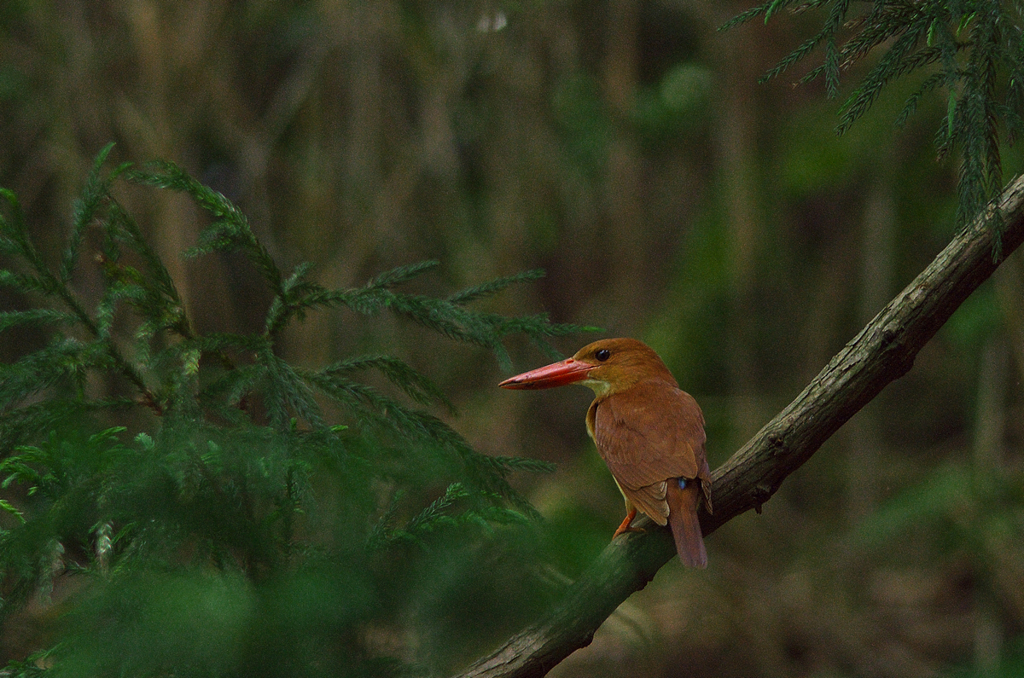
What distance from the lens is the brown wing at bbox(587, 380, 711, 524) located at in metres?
1.96

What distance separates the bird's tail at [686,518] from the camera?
1.82 metres

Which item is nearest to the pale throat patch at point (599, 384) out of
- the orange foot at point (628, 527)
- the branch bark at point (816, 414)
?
the orange foot at point (628, 527)

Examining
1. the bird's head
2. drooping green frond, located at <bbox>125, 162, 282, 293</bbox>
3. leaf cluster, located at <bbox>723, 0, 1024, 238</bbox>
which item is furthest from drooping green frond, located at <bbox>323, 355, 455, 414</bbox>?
the bird's head

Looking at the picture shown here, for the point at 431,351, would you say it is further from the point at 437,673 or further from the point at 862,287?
the point at 437,673

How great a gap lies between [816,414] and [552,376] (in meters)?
0.97

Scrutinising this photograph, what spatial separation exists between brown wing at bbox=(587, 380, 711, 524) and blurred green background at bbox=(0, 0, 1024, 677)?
2.31m

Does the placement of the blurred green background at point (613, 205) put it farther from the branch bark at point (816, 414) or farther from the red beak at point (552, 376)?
the branch bark at point (816, 414)

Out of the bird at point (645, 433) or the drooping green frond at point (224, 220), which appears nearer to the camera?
the drooping green frond at point (224, 220)

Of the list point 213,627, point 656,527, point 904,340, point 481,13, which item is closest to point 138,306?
point 213,627

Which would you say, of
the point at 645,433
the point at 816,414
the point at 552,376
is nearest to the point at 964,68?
the point at 816,414

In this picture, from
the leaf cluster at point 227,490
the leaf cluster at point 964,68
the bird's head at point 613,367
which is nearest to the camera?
the leaf cluster at point 227,490

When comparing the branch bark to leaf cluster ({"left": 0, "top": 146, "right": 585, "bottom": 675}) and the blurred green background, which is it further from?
the blurred green background

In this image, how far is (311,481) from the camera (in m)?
1.17

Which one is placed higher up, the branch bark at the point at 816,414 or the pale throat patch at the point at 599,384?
the branch bark at the point at 816,414
